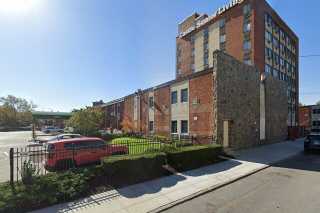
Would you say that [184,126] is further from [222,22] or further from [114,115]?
[222,22]

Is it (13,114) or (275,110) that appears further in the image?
(13,114)

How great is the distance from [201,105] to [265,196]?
39.4ft

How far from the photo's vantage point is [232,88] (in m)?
18.2

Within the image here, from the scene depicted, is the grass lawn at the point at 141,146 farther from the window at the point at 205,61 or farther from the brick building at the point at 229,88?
the window at the point at 205,61

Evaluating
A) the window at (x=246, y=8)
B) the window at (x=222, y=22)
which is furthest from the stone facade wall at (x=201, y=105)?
the window at (x=222, y=22)

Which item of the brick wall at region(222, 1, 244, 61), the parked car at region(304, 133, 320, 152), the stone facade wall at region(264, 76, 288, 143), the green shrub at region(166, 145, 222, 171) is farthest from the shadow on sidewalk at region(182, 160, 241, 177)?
the brick wall at region(222, 1, 244, 61)

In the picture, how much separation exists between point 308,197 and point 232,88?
11.8 m

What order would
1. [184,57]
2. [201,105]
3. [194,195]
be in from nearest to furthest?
[194,195] < [201,105] < [184,57]

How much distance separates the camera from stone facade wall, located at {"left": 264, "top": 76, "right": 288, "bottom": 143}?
23.8 metres

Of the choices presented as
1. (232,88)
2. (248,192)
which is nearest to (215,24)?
(232,88)

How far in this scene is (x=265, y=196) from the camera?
7.43 m

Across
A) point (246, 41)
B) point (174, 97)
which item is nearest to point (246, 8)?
point (246, 41)

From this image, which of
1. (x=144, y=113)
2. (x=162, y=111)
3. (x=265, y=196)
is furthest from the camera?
(x=144, y=113)

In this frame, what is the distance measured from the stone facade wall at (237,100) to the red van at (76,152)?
8.18m
